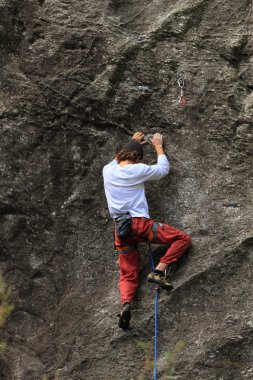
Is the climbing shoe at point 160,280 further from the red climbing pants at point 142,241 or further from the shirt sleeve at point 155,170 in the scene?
the shirt sleeve at point 155,170

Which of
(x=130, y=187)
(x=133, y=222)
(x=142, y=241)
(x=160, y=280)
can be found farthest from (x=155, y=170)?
(x=160, y=280)

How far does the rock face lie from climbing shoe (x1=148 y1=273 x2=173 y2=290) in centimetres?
21

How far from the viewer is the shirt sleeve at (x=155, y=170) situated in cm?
784

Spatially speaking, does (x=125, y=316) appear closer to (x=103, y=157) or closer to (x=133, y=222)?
(x=133, y=222)

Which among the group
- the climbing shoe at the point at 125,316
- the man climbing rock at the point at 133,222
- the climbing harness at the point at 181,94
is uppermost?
the climbing harness at the point at 181,94

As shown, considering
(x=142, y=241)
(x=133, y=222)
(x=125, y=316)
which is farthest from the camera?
(x=142, y=241)

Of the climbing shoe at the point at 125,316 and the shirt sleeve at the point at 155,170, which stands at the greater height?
the shirt sleeve at the point at 155,170

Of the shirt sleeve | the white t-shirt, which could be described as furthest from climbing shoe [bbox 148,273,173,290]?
the shirt sleeve

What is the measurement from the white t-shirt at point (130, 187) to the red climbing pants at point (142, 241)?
0.19 meters

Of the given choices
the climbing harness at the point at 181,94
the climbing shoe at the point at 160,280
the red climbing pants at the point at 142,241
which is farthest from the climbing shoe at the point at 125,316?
the climbing harness at the point at 181,94

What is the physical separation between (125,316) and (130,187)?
5.21ft

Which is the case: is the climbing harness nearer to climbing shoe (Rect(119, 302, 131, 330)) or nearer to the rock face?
the rock face

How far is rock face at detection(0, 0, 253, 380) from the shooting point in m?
7.71

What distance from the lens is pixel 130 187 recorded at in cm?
788
